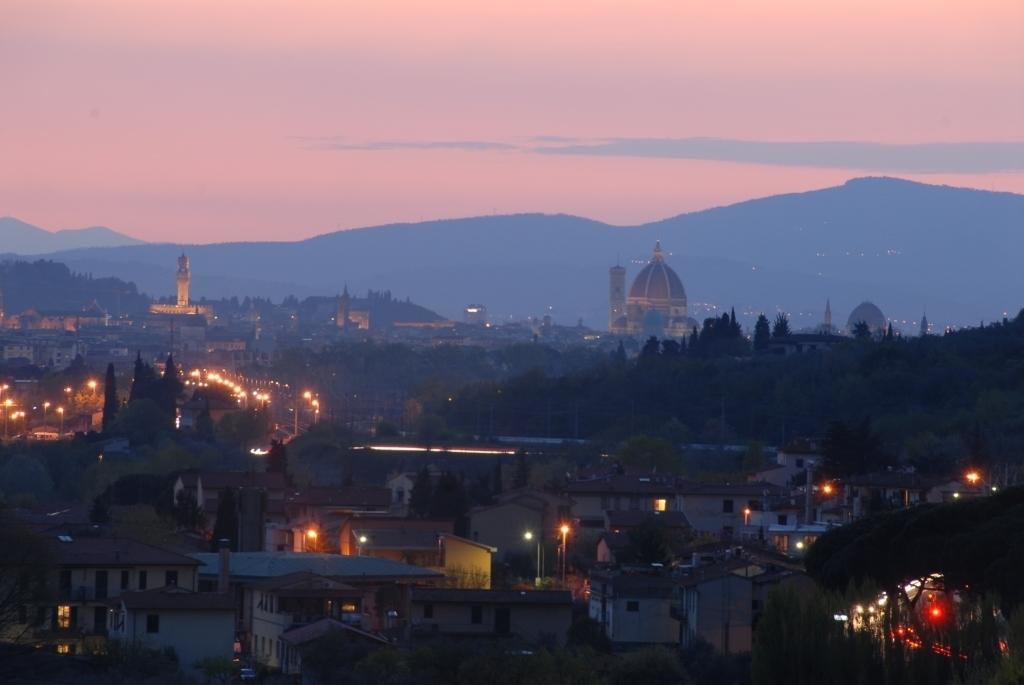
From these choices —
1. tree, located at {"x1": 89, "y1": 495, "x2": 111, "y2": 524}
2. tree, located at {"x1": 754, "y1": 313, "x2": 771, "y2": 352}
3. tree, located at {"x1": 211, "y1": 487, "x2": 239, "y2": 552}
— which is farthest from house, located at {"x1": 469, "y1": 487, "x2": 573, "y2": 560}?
tree, located at {"x1": 754, "y1": 313, "x2": 771, "y2": 352}

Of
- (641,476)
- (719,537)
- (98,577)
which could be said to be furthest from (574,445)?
(98,577)

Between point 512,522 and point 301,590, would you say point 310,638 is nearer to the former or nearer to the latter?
point 301,590

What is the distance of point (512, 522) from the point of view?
33500 mm

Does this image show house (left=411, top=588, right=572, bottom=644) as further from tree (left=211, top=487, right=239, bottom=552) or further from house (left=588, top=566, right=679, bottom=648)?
tree (left=211, top=487, right=239, bottom=552)

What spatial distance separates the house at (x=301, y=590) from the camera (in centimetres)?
2309

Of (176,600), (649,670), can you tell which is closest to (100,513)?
(176,600)

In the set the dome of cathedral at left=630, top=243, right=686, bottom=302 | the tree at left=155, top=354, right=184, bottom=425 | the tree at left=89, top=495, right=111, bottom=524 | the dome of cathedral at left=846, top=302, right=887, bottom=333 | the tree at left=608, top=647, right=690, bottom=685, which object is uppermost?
the dome of cathedral at left=630, top=243, right=686, bottom=302

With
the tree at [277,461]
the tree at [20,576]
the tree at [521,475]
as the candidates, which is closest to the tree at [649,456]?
the tree at [521,475]

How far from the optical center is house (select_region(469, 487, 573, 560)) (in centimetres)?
3309

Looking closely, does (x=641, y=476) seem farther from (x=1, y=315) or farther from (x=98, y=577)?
(x=1, y=315)

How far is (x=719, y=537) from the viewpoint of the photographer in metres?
32.8

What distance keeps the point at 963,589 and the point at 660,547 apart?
11.1 metres

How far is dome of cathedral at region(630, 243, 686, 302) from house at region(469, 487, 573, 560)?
135224 mm

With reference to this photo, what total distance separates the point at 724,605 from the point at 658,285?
147 m
